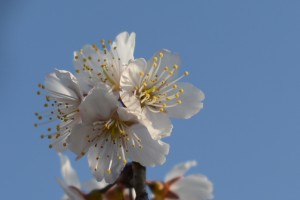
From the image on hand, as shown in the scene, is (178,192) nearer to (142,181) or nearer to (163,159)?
(163,159)

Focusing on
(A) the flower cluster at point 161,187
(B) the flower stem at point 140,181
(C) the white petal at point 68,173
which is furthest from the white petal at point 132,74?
(C) the white petal at point 68,173

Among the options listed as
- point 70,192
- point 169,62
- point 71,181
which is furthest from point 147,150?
point 71,181

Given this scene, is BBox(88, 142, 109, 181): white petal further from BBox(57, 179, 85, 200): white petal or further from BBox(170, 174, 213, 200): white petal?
BBox(170, 174, 213, 200): white petal

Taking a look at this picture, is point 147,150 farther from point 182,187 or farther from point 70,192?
point 182,187

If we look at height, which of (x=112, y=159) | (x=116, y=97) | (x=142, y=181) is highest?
(x=116, y=97)

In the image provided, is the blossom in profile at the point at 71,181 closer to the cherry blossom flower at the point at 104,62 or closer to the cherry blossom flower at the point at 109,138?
the cherry blossom flower at the point at 109,138

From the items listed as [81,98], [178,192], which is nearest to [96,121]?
[81,98]
